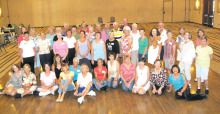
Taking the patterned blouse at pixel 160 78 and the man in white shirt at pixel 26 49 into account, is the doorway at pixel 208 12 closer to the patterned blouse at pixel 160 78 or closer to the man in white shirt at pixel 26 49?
the patterned blouse at pixel 160 78

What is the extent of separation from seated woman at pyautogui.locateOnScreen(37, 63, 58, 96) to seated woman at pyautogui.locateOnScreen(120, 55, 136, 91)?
69.3 inches

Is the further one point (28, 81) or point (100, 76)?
point (100, 76)

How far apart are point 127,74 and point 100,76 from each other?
73 cm

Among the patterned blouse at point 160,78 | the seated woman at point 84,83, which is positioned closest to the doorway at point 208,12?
the patterned blouse at point 160,78

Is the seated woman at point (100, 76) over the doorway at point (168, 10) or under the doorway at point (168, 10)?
under

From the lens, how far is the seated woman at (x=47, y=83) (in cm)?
590

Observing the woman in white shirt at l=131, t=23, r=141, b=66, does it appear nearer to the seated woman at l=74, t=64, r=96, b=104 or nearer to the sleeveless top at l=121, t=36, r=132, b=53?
the sleeveless top at l=121, t=36, r=132, b=53

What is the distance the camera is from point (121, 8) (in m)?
23.5

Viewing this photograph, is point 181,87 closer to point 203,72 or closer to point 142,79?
point 203,72

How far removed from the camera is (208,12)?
19.0m

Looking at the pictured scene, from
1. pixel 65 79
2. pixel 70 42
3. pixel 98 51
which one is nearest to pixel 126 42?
pixel 98 51

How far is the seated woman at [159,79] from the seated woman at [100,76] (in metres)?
1.26

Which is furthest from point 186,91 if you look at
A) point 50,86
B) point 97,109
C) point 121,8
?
point 121,8

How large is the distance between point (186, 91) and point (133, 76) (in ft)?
Result: 4.45
